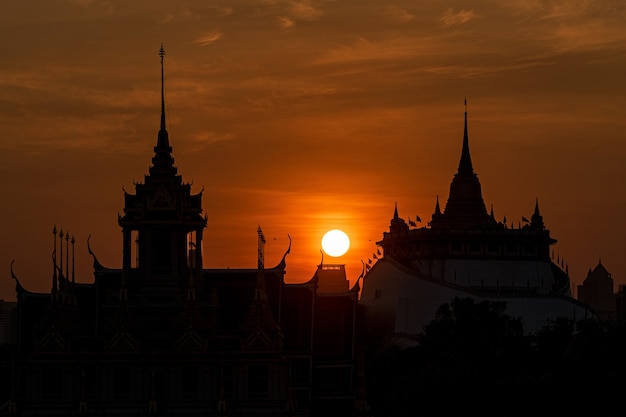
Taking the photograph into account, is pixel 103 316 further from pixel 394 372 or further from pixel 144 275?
pixel 394 372

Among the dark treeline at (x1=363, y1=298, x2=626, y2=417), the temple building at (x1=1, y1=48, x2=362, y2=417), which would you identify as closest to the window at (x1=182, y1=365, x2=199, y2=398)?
the temple building at (x1=1, y1=48, x2=362, y2=417)

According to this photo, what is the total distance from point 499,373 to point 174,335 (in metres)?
23.7

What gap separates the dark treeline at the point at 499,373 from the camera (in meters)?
118

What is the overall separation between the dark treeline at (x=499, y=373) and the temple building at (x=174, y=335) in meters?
7.14

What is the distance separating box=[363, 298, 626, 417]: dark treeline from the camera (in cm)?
11838

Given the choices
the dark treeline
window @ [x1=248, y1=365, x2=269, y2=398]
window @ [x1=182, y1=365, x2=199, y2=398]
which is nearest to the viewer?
the dark treeline

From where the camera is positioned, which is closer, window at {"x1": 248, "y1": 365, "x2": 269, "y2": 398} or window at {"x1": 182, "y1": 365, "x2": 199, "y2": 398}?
window at {"x1": 182, "y1": 365, "x2": 199, "y2": 398}

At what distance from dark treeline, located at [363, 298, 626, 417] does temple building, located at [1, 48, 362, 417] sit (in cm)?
714

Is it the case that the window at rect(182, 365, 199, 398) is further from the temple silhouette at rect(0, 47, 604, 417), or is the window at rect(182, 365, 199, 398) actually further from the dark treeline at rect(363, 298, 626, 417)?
the dark treeline at rect(363, 298, 626, 417)

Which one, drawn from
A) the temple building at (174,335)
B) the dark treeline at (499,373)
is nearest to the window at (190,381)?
the temple building at (174,335)

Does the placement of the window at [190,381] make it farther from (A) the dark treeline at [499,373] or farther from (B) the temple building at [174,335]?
(A) the dark treeline at [499,373]

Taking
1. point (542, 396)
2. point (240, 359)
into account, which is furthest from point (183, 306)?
point (542, 396)

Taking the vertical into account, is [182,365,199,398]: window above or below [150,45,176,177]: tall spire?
below

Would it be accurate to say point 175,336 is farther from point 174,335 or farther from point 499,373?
point 499,373
